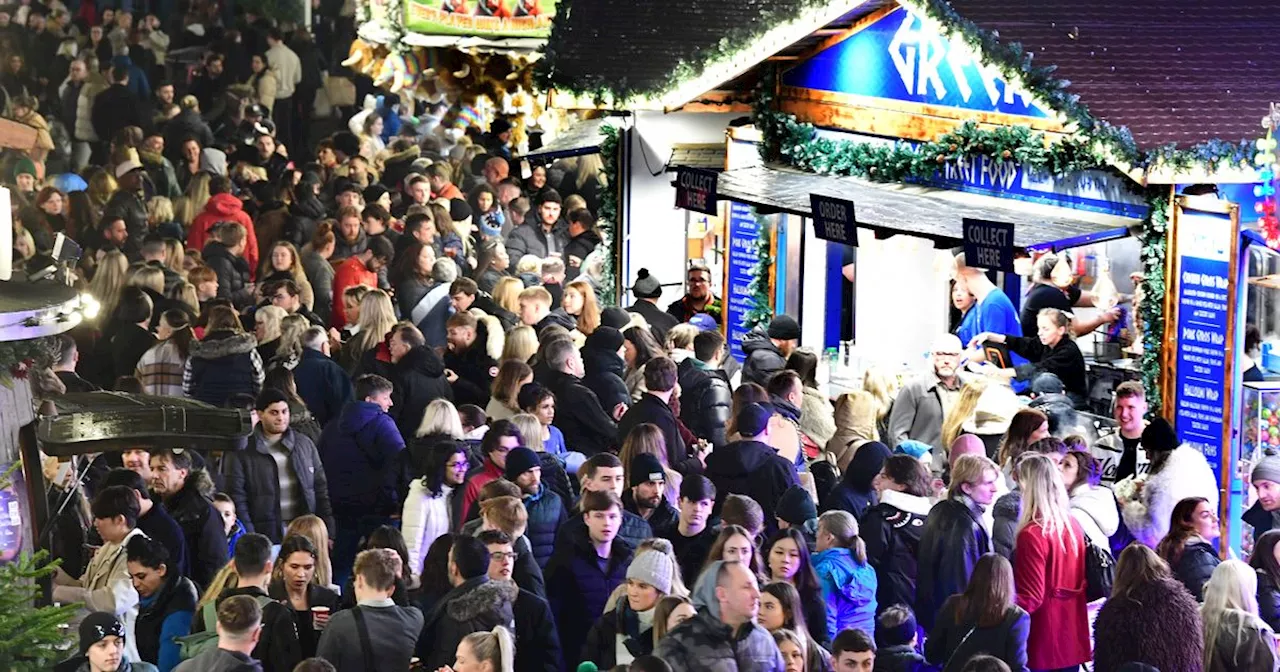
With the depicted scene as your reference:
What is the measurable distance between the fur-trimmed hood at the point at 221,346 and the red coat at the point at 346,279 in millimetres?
3248

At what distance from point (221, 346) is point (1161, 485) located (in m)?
5.30

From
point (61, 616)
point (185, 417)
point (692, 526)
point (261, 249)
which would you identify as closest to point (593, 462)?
point (692, 526)

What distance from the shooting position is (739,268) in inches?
717

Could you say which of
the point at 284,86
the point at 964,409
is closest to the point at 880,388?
the point at 964,409

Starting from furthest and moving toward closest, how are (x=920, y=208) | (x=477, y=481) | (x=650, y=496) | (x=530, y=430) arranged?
1. (x=920, y=208)
2. (x=530, y=430)
3. (x=477, y=481)
4. (x=650, y=496)

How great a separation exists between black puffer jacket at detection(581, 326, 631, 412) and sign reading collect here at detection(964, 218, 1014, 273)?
223 cm

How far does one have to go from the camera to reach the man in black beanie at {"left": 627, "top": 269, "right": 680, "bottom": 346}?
1655 centimetres

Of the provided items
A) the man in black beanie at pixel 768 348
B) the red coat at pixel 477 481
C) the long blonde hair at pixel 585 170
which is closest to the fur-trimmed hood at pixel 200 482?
the red coat at pixel 477 481

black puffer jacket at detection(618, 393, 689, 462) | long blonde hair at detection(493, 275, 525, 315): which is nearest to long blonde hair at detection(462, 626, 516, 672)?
black puffer jacket at detection(618, 393, 689, 462)

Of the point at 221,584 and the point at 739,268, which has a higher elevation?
the point at 739,268

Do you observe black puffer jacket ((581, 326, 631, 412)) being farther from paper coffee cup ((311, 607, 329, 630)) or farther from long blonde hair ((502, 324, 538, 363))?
paper coffee cup ((311, 607, 329, 630))

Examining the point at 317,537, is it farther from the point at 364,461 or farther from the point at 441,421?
the point at 364,461

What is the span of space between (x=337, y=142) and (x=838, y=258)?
733 cm

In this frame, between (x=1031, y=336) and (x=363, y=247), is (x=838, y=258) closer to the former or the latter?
(x=1031, y=336)
